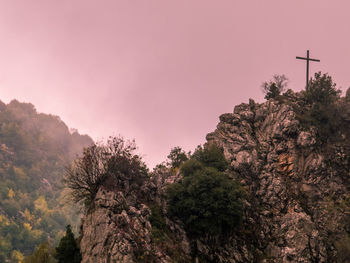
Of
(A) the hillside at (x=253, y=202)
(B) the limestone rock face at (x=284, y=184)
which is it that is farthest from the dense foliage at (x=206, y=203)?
(B) the limestone rock face at (x=284, y=184)

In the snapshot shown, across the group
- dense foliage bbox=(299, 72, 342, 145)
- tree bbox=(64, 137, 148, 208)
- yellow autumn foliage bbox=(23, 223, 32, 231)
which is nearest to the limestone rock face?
dense foliage bbox=(299, 72, 342, 145)

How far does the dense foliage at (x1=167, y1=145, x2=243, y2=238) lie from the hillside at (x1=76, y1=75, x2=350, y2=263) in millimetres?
108

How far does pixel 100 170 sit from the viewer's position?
2820cm

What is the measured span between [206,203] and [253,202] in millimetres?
7321

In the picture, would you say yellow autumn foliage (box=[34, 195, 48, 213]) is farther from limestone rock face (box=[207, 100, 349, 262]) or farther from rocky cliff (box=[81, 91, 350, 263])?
limestone rock face (box=[207, 100, 349, 262])

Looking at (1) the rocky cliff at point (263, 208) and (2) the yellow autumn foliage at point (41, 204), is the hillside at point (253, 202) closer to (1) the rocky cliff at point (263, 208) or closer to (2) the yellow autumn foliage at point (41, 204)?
(1) the rocky cliff at point (263, 208)

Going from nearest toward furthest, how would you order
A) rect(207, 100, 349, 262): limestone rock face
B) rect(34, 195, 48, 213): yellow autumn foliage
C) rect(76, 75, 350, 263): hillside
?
rect(76, 75, 350, 263): hillside < rect(207, 100, 349, 262): limestone rock face < rect(34, 195, 48, 213): yellow autumn foliage

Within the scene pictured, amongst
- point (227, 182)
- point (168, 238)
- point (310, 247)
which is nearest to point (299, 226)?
point (310, 247)

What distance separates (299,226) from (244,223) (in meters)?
5.55

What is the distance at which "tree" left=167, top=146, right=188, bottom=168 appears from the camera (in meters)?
42.1

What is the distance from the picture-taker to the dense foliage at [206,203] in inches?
1074

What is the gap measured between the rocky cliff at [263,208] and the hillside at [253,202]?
0.34 feet

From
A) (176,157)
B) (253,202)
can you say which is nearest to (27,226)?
(176,157)

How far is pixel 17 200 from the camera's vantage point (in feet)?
595
